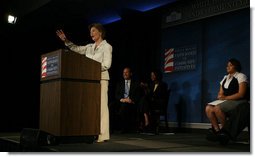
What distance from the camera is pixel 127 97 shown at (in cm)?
616

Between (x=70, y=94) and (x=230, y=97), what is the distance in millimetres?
2073

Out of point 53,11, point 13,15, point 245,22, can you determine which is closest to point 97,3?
point 53,11

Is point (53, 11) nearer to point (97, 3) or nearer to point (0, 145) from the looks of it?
point (97, 3)

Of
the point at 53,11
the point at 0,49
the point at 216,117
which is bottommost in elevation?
the point at 216,117

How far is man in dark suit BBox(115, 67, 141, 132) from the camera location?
19.8 feet

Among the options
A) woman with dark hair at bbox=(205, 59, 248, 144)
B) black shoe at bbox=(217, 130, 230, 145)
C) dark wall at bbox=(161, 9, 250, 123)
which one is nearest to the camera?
black shoe at bbox=(217, 130, 230, 145)

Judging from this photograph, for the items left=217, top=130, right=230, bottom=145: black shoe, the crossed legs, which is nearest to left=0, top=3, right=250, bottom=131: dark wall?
the crossed legs

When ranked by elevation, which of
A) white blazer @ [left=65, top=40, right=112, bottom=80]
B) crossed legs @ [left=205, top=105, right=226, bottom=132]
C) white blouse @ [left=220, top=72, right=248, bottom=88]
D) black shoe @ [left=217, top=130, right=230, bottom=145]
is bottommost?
black shoe @ [left=217, top=130, right=230, bottom=145]

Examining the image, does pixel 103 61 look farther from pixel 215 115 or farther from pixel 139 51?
pixel 139 51

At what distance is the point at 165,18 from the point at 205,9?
38.6 inches

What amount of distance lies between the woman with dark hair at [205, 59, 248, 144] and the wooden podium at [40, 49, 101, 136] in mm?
1630

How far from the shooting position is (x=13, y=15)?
23.2 ft

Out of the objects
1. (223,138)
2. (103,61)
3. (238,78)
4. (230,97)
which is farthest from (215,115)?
(103,61)

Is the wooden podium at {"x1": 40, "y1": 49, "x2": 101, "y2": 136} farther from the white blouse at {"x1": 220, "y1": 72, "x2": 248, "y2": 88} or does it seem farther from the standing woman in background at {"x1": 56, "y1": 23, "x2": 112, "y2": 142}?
the white blouse at {"x1": 220, "y1": 72, "x2": 248, "y2": 88}
